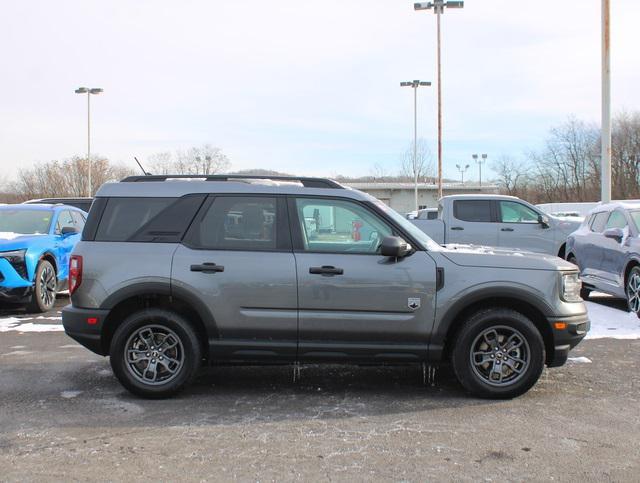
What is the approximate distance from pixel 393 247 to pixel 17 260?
6.49 metres

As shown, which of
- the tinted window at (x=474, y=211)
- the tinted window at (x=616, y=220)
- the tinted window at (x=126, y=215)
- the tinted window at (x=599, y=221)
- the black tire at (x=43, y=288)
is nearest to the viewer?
the tinted window at (x=126, y=215)

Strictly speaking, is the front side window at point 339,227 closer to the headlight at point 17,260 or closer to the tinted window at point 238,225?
the tinted window at point 238,225

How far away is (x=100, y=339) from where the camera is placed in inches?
199

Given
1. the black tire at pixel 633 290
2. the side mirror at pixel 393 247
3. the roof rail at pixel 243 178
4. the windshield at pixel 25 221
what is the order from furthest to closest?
the windshield at pixel 25 221 → the black tire at pixel 633 290 → the roof rail at pixel 243 178 → the side mirror at pixel 393 247

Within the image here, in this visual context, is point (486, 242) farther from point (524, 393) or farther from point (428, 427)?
point (428, 427)

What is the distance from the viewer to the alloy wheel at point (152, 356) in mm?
5008

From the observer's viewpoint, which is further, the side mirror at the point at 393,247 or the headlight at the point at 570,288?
the headlight at the point at 570,288

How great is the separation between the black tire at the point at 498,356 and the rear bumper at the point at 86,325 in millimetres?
2966

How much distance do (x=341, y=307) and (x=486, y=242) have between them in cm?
860

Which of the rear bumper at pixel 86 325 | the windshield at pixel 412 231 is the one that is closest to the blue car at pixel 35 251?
the rear bumper at pixel 86 325

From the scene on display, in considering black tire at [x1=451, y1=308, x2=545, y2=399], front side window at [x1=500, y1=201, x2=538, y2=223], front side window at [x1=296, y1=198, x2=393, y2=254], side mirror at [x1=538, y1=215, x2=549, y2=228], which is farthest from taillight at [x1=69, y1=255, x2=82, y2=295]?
side mirror at [x1=538, y1=215, x2=549, y2=228]

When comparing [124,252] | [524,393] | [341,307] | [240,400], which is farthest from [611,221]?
[124,252]

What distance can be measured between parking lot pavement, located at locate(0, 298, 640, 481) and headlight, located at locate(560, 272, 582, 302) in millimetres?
847

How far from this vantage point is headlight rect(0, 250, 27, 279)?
874 cm
